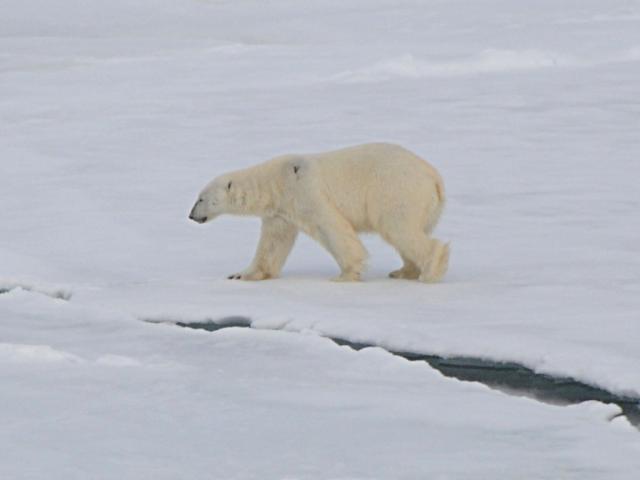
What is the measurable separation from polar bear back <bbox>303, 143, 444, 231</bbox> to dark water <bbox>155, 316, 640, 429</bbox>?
0.97 m

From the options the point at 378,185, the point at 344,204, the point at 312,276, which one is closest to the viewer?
the point at 378,185

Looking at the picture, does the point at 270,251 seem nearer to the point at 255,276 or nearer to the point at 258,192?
the point at 255,276

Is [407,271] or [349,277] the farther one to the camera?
[407,271]

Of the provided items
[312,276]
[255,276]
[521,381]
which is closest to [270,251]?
[255,276]

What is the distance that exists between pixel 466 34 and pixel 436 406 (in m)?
12.4

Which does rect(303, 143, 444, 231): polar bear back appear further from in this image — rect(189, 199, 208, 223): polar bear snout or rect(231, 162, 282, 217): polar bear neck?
rect(189, 199, 208, 223): polar bear snout

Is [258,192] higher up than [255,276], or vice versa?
[258,192]

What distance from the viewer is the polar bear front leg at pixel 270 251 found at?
6.02 metres

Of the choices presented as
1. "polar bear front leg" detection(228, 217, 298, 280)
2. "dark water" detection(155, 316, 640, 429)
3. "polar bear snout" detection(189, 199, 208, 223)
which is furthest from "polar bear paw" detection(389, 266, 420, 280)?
"dark water" detection(155, 316, 640, 429)

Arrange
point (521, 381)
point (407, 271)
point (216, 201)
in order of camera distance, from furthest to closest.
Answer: point (216, 201), point (407, 271), point (521, 381)

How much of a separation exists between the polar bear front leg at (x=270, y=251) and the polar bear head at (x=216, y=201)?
18 cm

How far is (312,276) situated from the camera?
6164 millimetres

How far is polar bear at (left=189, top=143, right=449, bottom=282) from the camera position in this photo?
5691 mm

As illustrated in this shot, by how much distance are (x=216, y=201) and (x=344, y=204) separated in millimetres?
610
